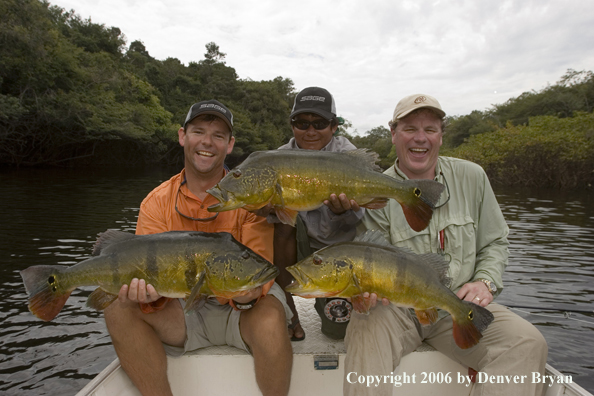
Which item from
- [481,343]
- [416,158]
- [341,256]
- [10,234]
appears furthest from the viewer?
[10,234]

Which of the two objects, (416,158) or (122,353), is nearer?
(122,353)

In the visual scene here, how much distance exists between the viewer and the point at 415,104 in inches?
146

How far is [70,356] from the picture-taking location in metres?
5.68

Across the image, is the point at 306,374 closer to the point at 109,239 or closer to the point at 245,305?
the point at 245,305

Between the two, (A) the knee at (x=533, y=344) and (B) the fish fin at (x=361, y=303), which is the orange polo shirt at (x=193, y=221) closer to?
(B) the fish fin at (x=361, y=303)

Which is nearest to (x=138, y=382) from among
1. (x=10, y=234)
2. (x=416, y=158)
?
(x=416, y=158)

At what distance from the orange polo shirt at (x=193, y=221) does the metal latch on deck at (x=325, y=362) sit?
768 millimetres

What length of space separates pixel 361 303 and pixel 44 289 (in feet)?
7.25

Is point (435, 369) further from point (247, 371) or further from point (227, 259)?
point (227, 259)

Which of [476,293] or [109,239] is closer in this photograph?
[109,239]

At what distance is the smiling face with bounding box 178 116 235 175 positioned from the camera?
3.65m

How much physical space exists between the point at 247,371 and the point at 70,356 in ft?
11.8

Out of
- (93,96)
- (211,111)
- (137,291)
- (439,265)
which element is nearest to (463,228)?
(439,265)

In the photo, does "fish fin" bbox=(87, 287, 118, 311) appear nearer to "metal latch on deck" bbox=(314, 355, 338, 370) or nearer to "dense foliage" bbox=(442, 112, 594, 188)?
"metal latch on deck" bbox=(314, 355, 338, 370)
